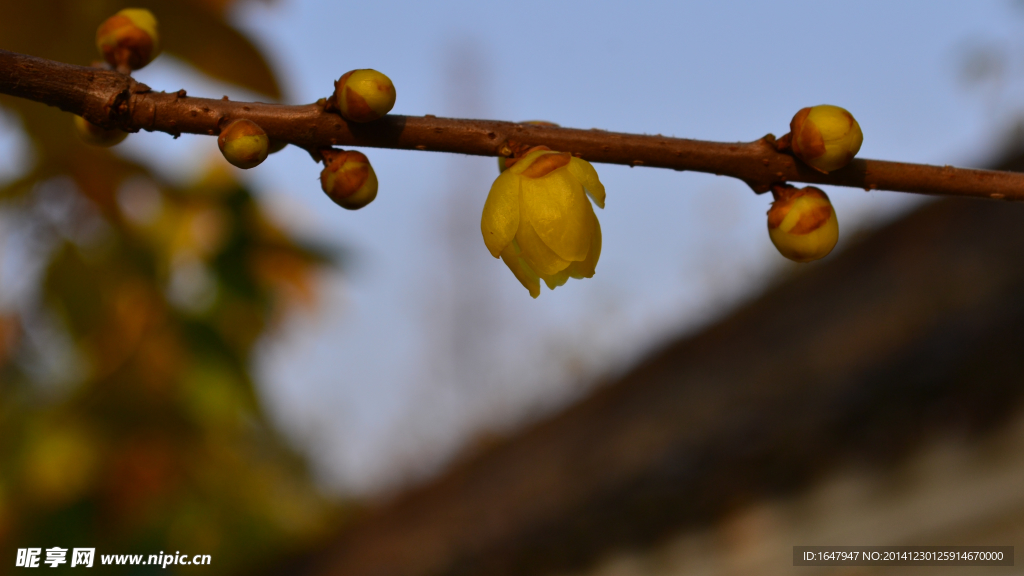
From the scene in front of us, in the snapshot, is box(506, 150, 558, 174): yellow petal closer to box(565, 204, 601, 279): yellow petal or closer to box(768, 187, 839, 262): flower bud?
box(565, 204, 601, 279): yellow petal

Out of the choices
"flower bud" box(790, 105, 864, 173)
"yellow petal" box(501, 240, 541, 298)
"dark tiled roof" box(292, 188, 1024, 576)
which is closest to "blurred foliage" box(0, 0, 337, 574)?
"yellow petal" box(501, 240, 541, 298)

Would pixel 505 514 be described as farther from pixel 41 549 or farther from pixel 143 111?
pixel 143 111

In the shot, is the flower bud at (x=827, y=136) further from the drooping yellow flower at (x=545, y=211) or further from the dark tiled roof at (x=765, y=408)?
the dark tiled roof at (x=765, y=408)

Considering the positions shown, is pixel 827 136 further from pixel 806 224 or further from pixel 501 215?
pixel 501 215

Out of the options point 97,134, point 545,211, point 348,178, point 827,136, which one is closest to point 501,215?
point 545,211

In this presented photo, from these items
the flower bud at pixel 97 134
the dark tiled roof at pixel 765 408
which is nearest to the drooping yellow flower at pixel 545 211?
the flower bud at pixel 97 134

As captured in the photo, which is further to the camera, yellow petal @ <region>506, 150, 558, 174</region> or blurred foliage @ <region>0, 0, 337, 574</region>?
blurred foliage @ <region>0, 0, 337, 574</region>

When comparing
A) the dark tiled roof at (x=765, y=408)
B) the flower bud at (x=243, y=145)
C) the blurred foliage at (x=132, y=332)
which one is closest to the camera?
the flower bud at (x=243, y=145)
